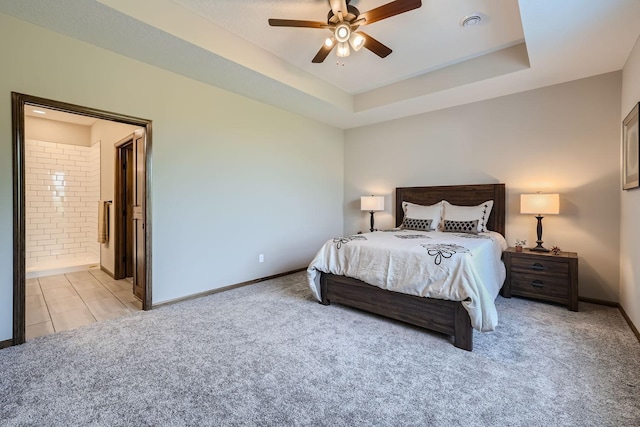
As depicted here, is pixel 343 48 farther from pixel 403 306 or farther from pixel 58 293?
pixel 58 293

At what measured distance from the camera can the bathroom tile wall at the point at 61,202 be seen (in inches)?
193

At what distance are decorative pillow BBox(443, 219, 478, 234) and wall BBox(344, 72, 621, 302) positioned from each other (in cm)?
58

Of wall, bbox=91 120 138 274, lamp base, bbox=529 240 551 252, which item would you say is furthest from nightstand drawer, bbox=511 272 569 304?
wall, bbox=91 120 138 274

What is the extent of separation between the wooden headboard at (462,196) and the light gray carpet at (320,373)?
4.73 feet

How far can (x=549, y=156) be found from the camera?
3.59m

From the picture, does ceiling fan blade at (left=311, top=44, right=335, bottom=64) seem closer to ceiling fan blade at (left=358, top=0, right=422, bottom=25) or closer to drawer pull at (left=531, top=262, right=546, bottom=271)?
ceiling fan blade at (left=358, top=0, right=422, bottom=25)

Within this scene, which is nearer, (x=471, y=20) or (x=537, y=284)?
(x=471, y=20)

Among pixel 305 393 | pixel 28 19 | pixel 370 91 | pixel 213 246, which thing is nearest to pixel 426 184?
pixel 370 91

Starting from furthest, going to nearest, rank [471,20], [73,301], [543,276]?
[73,301], [543,276], [471,20]

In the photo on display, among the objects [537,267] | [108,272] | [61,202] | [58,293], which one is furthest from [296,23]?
[61,202]

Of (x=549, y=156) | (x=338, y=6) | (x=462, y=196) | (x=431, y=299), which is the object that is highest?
(x=338, y=6)

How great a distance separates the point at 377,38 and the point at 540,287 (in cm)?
326

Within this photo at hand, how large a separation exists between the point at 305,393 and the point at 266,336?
831 mm

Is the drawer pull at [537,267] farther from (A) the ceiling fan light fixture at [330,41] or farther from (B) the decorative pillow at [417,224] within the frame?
(A) the ceiling fan light fixture at [330,41]
